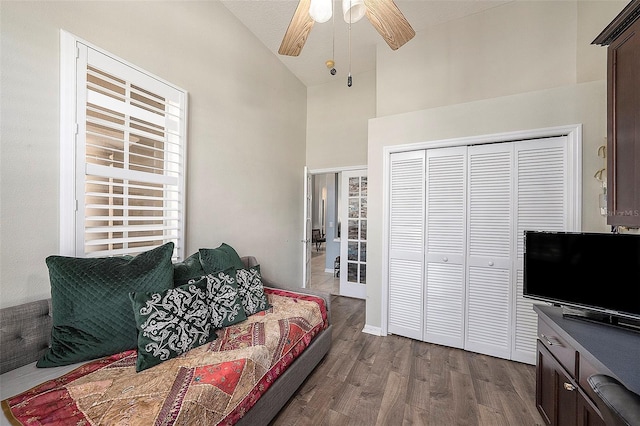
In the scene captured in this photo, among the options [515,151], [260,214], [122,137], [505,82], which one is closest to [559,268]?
[515,151]

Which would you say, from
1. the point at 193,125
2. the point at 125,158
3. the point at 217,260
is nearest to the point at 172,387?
the point at 217,260

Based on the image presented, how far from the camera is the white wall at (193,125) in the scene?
52.1 inches

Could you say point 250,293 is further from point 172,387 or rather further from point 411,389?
point 411,389

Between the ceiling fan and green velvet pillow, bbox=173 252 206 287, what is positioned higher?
the ceiling fan

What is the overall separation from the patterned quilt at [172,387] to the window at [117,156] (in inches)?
31.3

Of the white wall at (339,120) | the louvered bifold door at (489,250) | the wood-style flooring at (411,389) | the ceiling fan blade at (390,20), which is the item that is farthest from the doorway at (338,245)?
the ceiling fan blade at (390,20)

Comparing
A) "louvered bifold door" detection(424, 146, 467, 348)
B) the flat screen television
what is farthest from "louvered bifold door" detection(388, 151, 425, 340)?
the flat screen television

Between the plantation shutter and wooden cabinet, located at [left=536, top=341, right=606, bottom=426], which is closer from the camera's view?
wooden cabinet, located at [left=536, top=341, right=606, bottom=426]

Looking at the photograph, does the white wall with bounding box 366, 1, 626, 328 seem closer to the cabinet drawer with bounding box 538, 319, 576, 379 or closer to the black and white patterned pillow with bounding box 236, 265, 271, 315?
the cabinet drawer with bounding box 538, 319, 576, 379

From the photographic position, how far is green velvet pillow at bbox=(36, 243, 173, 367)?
1279 millimetres

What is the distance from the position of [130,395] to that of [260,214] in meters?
2.32

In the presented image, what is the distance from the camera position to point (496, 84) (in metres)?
2.65

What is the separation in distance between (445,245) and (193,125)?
283cm

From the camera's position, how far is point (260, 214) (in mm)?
3244
